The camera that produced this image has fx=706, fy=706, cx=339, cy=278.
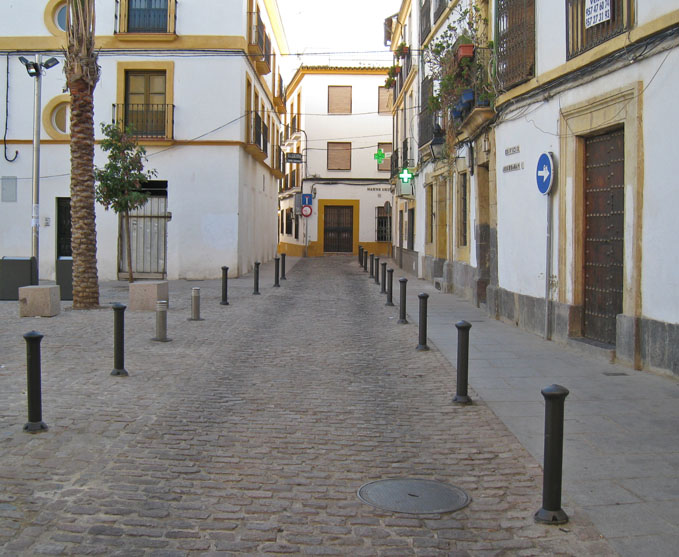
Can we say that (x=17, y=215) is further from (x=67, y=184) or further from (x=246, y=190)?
(x=246, y=190)

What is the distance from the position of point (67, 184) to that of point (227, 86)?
5.79m

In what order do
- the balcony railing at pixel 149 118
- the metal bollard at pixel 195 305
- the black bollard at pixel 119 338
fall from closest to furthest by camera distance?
the black bollard at pixel 119 338
the metal bollard at pixel 195 305
the balcony railing at pixel 149 118

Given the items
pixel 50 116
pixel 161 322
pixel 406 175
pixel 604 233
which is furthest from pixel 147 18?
pixel 604 233

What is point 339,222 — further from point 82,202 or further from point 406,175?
point 82,202

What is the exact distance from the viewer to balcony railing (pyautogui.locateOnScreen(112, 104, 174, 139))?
2156 centimetres

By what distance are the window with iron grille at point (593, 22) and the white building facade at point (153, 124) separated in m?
14.0

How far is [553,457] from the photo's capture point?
3916mm

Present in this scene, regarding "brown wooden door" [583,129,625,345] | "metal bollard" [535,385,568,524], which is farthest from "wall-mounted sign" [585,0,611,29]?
"metal bollard" [535,385,568,524]

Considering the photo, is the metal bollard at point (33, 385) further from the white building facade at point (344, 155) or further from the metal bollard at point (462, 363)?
the white building facade at point (344, 155)

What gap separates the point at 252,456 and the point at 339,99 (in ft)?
129

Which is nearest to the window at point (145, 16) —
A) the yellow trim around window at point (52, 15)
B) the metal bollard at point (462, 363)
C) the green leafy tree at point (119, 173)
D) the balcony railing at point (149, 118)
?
the yellow trim around window at point (52, 15)

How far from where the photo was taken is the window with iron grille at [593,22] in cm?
824

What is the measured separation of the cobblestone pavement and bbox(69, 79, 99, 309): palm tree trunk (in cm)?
376

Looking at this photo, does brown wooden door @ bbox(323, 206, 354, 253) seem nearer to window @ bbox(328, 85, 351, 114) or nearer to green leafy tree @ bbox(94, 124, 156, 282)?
window @ bbox(328, 85, 351, 114)
